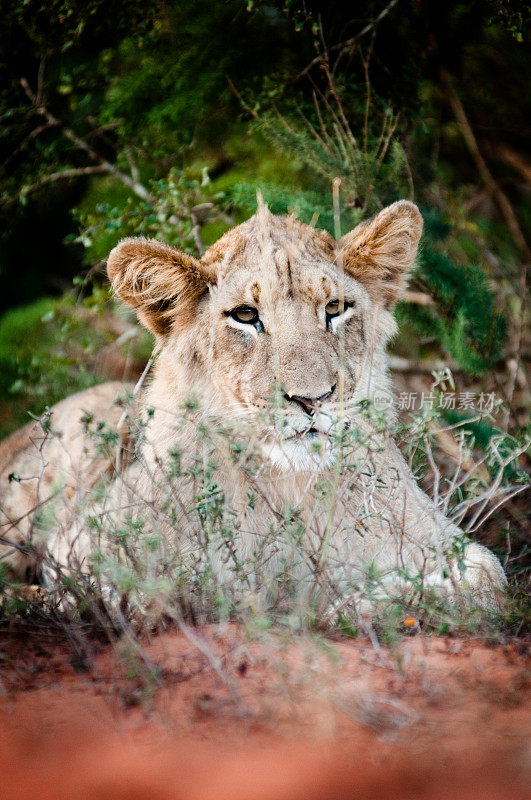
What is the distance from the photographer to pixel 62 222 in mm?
8547

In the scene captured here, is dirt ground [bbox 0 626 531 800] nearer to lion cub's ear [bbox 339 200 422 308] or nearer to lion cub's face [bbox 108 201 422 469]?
lion cub's face [bbox 108 201 422 469]

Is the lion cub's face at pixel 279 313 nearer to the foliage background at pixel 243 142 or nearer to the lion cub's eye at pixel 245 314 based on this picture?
the lion cub's eye at pixel 245 314

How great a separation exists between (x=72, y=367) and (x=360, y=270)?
123 inches

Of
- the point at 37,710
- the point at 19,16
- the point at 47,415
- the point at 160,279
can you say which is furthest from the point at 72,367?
the point at 37,710

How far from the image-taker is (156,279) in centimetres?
335

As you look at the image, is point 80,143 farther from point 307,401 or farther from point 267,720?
point 267,720

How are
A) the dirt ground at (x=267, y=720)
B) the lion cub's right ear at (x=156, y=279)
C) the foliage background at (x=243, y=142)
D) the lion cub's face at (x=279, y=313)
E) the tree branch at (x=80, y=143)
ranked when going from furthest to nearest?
1. the tree branch at (x=80, y=143)
2. the foliage background at (x=243, y=142)
3. the lion cub's right ear at (x=156, y=279)
4. the lion cub's face at (x=279, y=313)
5. the dirt ground at (x=267, y=720)

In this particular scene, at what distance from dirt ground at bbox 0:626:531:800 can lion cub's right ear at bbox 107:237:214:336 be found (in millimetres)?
1570

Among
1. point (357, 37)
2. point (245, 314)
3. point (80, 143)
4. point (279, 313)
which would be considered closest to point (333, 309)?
point (279, 313)

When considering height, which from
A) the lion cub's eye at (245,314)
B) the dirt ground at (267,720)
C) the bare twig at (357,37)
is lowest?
the dirt ground at (267,720)

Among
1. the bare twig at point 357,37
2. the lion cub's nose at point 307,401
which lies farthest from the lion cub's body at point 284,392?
the bare twig at point 357,37

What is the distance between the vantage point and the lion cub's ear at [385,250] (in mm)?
3465

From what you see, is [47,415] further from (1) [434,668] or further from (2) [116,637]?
(1) [434,668]

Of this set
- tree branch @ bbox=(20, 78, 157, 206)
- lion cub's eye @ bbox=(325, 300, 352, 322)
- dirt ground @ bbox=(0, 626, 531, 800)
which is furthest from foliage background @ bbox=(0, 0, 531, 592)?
dirt ground @ bbox=(0, 626, 531, 800)
